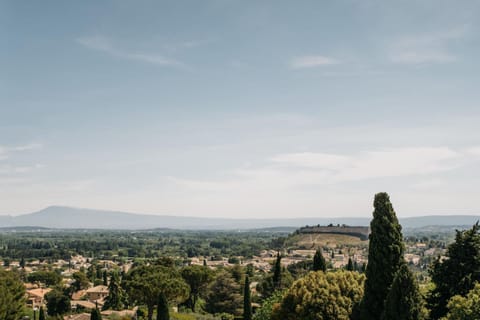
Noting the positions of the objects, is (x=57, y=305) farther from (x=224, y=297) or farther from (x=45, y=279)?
(x=45, y=279)

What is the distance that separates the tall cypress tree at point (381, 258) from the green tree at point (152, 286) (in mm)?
28277

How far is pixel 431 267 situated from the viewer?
23031 millimetres

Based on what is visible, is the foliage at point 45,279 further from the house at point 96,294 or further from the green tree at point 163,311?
the green tree at point 163,311

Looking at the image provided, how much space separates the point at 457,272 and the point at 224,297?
3217cm

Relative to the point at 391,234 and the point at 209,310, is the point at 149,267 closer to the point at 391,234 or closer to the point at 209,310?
the point at 209,310

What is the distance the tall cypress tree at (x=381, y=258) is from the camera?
1828cm

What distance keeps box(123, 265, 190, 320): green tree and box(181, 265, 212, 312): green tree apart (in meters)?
10.8

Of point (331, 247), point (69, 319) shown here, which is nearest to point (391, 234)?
point (69, 319)

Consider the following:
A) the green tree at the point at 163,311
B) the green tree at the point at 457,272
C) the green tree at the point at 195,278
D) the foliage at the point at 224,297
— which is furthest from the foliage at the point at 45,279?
the green tree at the point at 457,272

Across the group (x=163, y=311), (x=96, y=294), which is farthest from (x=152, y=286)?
(x=96, y=294)

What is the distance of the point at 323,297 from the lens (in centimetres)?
2277

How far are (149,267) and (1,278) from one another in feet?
45.1

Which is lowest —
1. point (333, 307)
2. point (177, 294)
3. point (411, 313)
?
point (177, 294)

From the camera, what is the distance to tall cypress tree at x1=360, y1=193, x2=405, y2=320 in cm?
1828
